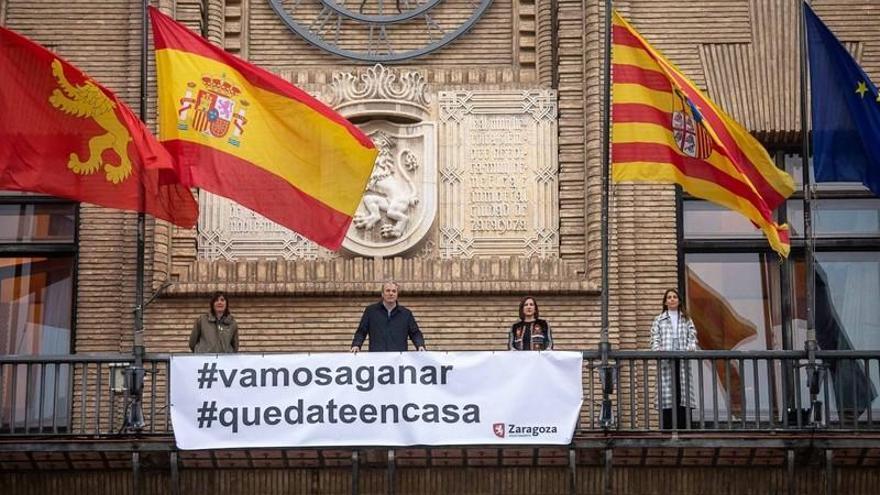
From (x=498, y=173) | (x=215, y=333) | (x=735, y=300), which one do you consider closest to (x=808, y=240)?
(x=735, y=300)

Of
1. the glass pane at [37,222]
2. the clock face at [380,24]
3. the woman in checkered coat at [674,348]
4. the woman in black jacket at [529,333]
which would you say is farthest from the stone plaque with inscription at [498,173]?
the glass pane at [37,222]

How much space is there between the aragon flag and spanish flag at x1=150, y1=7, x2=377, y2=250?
1.17 ft

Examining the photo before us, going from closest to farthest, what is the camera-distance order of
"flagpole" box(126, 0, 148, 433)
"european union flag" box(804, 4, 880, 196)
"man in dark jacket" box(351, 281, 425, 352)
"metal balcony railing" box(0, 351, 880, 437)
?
"flagpole" box(126, 0, 148, 433)
"metal balcony railing" box(0, 351, 880, 437)
"man in dark jacket" box(351, 281, 425, 352)
"european union flag" box(804, 4, 880, 196)

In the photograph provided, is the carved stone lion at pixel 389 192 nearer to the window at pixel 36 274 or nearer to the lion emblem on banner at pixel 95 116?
the window at pixel 36 274

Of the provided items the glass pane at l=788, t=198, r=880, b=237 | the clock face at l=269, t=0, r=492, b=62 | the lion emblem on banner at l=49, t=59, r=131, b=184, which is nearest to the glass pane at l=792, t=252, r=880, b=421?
the glass pane at l=788, t=198, r=880, b=237

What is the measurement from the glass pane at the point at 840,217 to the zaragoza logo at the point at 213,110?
6.49 metres

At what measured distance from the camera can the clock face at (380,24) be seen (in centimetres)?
2345

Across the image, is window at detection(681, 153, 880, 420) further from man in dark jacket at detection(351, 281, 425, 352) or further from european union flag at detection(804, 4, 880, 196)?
man in dark jacket at detection(351, 281, 425, 352)

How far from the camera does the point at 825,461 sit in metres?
20.1

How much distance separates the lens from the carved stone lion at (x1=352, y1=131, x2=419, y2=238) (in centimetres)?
2259

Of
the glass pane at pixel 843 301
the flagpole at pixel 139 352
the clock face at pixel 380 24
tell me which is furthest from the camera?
the clock face at pixel 380 24

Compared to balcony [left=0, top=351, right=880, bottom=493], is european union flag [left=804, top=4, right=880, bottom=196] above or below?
above

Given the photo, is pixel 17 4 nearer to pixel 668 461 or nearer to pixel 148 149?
pixel 148 149

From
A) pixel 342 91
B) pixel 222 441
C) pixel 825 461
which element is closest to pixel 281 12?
pixel 342 91
